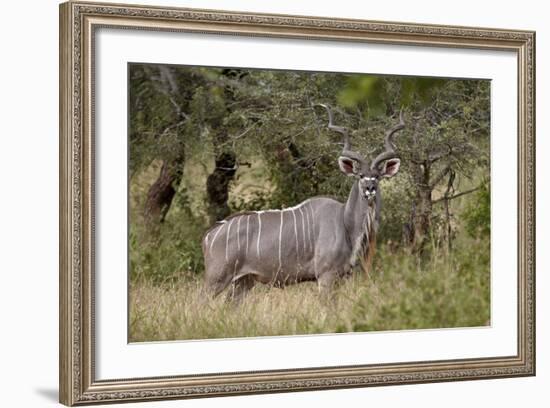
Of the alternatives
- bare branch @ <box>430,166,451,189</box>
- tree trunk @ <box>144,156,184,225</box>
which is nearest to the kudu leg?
tree trunk @ <box>144,156,184,225</box>

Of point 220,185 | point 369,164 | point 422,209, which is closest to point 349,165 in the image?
point 369,164

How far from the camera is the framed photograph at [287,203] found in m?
7.55

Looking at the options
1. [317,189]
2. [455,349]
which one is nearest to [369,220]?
[317,189]

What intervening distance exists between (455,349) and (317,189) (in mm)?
1403

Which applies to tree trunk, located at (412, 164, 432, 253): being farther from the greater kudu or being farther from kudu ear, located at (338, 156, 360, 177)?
kudu ear, located at (338, 156, 360, 177)

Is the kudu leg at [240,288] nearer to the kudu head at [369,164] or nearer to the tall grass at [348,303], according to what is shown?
the tall grass at [348,303]

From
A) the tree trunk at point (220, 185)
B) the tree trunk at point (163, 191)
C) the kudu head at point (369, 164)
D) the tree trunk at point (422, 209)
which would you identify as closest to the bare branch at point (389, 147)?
the kudu head at point (369, 164)

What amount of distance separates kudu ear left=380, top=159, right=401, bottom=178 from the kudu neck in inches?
5.7

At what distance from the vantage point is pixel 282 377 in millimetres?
8039

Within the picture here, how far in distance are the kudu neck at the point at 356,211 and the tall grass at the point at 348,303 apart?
0.95 ft

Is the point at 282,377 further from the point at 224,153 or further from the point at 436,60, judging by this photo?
the point at 436,60

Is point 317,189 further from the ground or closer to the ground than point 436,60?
closer to the ground

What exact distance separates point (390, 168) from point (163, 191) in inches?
61.1

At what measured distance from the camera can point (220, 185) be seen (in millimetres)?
8648
